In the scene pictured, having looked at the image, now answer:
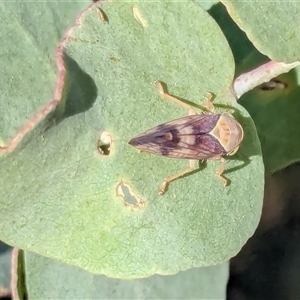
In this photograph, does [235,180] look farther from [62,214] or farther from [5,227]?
[5,227]

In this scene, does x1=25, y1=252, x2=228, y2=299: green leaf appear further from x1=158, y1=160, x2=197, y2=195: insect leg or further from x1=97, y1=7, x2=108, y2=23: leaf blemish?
x1=97, y1=7, x2=108, y2=23: leaf blemish

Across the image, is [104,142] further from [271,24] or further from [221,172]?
[271,24]

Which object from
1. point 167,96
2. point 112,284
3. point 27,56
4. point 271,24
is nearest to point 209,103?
point 167,96

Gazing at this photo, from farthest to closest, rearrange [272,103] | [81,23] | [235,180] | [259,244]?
[259,244], [272,103], [235,180], [81,23]

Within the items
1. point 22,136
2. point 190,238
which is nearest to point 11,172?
point 22,136

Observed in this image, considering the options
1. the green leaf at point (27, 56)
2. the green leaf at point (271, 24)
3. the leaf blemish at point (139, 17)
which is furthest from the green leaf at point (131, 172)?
the green leaf at point (27, 56)

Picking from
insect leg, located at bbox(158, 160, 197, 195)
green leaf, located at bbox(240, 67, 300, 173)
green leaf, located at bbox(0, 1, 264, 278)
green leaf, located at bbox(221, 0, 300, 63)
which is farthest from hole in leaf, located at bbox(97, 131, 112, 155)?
green leaf, located at bbox(240, 67, 300, 173)

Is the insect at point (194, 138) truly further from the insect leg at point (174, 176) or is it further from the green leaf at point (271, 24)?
the green leaf at point (271, 24)
